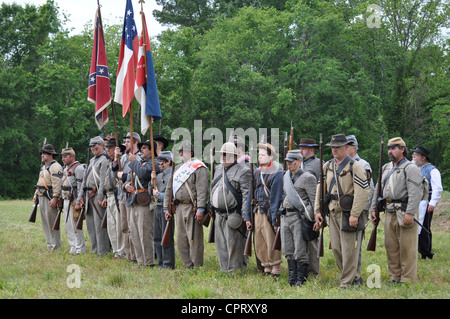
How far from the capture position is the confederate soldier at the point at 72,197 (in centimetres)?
1235

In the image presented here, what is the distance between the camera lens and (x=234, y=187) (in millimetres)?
9500

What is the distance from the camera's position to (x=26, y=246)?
43.4 feet

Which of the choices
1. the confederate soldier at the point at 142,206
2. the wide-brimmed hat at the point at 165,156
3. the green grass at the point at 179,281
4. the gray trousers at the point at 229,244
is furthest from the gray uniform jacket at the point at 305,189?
the confederate soldier at the point at 142,206

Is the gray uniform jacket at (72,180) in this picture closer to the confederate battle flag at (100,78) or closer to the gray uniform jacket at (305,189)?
the confederate battle flag at (100,78)

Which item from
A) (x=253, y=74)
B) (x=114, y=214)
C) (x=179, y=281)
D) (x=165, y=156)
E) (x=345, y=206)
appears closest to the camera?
(x=345, y=206)

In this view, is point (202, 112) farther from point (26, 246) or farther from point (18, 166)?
point (26, 246)

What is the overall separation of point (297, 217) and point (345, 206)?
83 centimetres

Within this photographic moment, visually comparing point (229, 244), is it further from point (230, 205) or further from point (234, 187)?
point (234, 187)

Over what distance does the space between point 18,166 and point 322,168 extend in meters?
39.0

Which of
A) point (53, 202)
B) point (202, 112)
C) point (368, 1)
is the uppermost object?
point (368, 1)

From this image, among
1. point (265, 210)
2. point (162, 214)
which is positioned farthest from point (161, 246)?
point (265, 210)

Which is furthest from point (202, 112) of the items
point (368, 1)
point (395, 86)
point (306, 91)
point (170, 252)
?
point (170, 252)

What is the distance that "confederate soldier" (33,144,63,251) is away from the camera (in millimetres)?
12750

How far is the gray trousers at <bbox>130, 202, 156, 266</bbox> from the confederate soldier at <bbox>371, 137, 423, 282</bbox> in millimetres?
4181
